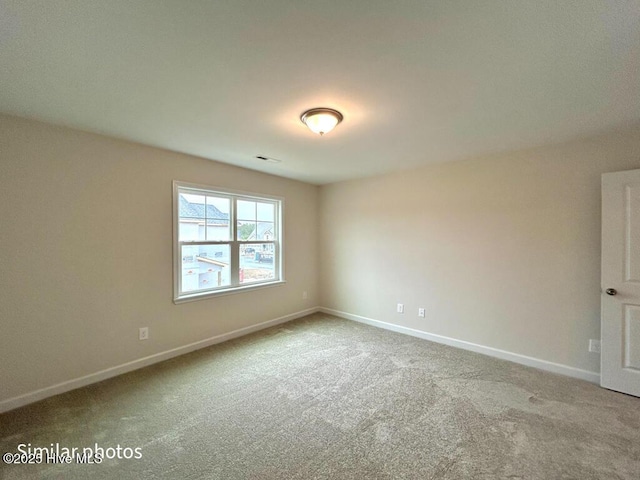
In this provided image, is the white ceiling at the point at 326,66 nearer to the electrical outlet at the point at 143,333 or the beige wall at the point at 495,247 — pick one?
the beige wall at the point at 495,247

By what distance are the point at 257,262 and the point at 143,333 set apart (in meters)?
1.72

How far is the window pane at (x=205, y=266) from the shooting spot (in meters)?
3.34

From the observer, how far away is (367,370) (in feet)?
9.18

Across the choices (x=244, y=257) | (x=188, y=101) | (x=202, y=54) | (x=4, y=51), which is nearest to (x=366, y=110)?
(x=202, y=54)

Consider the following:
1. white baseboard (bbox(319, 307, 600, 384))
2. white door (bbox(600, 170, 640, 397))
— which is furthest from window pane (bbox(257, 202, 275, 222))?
white door (bbox(600, 170, 640, 397))

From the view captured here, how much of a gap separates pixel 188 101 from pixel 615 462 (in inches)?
144

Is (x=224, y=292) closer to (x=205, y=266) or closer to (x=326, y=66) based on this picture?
(x=205, y=266)

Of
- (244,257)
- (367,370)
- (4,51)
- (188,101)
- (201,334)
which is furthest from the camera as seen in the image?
(244,257)

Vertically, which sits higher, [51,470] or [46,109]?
[46,109]

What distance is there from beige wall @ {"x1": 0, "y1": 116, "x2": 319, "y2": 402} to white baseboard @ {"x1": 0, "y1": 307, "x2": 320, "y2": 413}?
0.05 meters

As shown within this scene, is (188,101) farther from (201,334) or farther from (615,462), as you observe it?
(615,462)

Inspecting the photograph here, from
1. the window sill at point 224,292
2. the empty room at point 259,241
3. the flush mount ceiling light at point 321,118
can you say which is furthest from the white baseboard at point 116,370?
the flush mount ceiling light at point 321,118

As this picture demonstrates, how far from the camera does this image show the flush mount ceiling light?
81.6 inches

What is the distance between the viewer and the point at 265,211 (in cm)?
430
